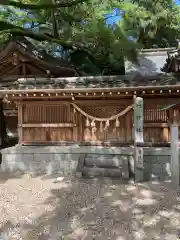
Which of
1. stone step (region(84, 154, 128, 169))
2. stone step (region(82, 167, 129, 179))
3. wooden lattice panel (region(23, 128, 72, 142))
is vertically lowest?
stone step (region(82, 167, 129, 179))

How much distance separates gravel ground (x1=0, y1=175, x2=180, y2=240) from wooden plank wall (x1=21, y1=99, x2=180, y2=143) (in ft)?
7.48

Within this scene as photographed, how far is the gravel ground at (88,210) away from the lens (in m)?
5.04

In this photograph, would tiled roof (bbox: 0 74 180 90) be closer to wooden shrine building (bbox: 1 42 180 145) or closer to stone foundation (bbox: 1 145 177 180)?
wooden shrine building (bbox: 1 42 180 145)

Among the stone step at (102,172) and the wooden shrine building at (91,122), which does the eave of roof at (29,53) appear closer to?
the wooden shrine building at (91,122)

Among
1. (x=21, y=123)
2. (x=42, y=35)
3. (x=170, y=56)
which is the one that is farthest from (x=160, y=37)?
(x=21, y=123)

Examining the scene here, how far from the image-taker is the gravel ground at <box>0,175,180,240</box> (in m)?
5.04

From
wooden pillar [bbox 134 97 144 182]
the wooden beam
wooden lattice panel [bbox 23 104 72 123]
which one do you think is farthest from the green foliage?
the wooden beam

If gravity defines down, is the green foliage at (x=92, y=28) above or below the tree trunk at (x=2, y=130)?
above

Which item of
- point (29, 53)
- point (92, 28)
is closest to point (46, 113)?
point (92, 28)

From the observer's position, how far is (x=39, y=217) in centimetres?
573

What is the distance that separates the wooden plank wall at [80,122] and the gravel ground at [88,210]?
228cm

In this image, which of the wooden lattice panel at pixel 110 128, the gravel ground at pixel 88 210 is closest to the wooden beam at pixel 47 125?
the wooden lattice panel at pixel 110 128

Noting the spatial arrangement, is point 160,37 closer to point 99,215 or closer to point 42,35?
point 42,35

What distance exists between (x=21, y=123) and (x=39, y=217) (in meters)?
5.08
